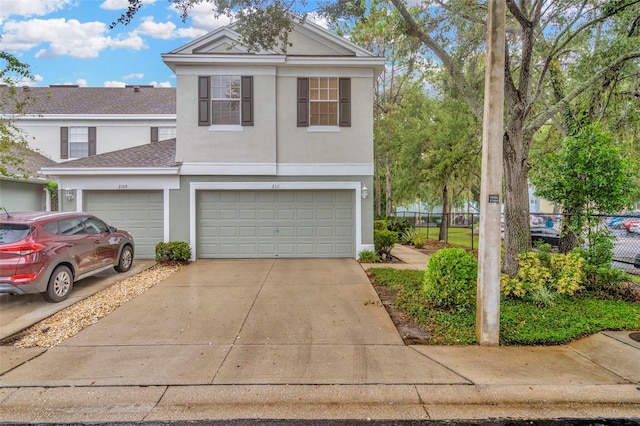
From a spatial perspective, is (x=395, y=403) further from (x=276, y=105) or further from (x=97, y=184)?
(x=97, y=184)

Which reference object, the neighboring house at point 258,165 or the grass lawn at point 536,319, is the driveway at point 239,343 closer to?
the grass lawn at point 536,319

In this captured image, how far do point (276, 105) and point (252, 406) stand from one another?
378 inches

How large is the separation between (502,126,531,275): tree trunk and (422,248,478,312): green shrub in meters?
1.91

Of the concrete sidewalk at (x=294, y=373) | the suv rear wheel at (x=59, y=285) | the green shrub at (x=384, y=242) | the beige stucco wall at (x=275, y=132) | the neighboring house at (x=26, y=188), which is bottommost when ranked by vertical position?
the concrete sidewalk at (x=294, y=373)

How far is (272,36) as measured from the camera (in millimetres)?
8008

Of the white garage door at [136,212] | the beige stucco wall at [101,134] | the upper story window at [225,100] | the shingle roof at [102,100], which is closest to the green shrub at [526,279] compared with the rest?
the upper story window at [225,100]

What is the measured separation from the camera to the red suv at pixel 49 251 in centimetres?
639

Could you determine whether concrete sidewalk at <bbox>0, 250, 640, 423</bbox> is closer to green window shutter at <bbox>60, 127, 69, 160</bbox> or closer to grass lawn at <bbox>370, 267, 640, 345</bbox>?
grass lawn at <bbox>370, 267, 640, 345</bbox>

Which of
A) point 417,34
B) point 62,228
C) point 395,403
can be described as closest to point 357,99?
point 417,34

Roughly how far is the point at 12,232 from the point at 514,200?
32.0ft

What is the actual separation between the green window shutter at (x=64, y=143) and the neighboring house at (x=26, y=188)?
65.9 inches

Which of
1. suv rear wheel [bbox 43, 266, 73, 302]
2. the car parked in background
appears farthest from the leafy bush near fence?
the car parked in background

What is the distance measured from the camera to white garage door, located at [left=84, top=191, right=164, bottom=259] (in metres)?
11.8

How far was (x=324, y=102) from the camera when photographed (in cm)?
1174
